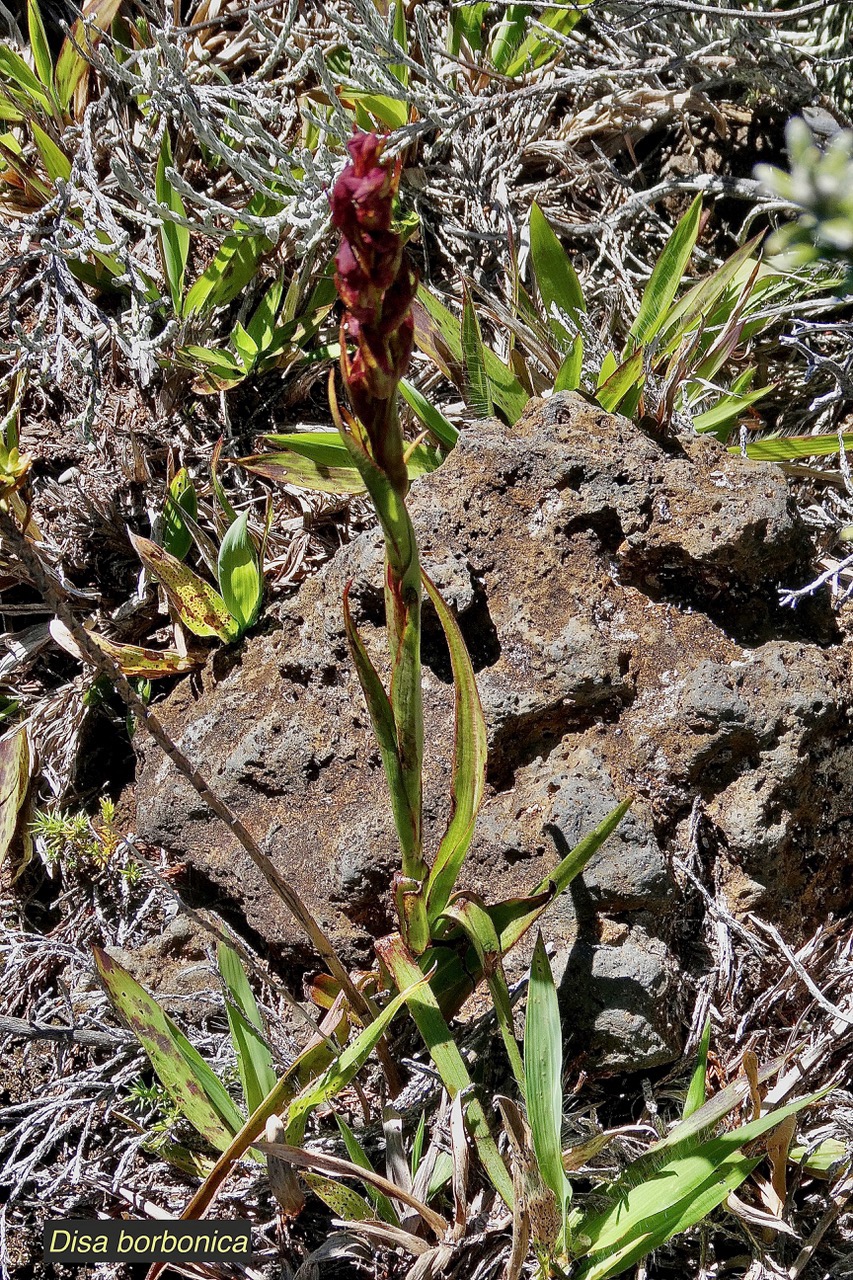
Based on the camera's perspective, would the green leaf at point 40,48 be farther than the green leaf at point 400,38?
Yes

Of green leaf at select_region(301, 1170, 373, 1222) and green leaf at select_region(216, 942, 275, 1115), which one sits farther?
green leaf at select_region(216, 942, 275, 1115)

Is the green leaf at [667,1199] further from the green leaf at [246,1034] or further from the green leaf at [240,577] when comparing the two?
the green leaf at [240,577]

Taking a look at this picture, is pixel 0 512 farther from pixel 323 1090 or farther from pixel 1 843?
pixel 1 843

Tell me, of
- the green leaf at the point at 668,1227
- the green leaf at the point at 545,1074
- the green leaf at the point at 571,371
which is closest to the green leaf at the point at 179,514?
the green leaf at the point at 571,371

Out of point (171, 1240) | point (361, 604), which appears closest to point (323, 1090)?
point (171, 1240)

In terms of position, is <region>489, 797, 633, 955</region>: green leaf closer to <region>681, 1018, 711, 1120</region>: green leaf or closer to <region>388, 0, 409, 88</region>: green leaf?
<region>681, 1018, 711, 1120</region>: green leaf

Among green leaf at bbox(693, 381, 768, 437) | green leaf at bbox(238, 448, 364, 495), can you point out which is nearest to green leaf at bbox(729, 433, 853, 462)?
green leaf at bbox(693, 381, 768, 437)

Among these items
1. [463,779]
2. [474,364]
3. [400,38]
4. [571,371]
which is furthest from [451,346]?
[463,779]
